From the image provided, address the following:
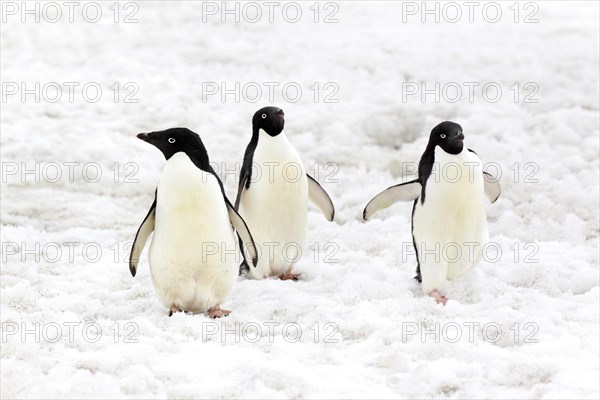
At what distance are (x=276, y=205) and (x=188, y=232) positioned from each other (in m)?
0.91

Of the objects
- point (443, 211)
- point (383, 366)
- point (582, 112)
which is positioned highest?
point (582, 112)

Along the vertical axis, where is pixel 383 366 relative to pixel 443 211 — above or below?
below

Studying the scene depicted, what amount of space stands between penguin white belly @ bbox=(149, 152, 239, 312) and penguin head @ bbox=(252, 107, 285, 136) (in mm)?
737

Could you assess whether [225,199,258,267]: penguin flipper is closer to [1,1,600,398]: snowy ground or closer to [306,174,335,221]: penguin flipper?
[1,1,600,398]: snowy ground

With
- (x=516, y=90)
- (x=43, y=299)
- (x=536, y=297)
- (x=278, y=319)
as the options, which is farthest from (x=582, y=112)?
(x=43, y=299)

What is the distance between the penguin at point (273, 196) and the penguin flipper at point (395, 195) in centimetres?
44

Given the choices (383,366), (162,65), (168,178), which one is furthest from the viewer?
(162,65)

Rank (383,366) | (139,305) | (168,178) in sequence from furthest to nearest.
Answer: (139,305), (168,178), (383,366)

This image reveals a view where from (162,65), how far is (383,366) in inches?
341

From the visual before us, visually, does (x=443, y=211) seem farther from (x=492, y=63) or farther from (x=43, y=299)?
(x=492, y=63)

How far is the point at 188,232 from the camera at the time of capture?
4.37m

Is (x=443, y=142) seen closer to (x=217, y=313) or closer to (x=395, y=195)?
(x=395, y=195)

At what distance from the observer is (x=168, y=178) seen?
434 centimetres

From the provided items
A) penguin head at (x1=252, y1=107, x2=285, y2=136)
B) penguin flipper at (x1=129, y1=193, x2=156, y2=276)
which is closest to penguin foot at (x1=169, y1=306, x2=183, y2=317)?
penguin flipper at (x1=129, y1=193, x2=156, y2=276)
